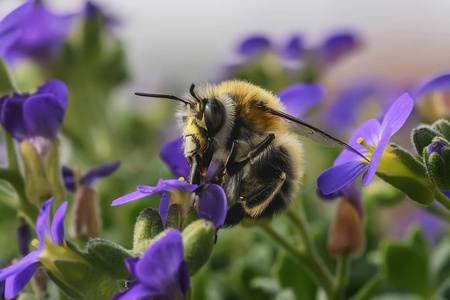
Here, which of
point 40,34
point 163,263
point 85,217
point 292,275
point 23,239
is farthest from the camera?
point 40,34

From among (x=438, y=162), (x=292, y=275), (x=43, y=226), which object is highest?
(x=438, y=162)

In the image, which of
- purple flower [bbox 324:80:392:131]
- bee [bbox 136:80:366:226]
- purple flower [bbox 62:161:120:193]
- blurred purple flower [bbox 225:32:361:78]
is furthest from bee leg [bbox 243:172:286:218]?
purple flower [bbox 324:80:392:131]

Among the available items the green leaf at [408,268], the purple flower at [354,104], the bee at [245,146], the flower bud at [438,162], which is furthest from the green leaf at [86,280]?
the purple flower at [354,104]

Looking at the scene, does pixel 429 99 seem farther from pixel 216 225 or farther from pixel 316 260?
pixel 216 225

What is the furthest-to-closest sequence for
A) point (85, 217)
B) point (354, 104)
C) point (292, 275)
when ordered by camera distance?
point (354, 104), point (292, 275), point (85, 217)

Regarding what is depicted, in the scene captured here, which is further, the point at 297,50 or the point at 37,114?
the point at 297,50

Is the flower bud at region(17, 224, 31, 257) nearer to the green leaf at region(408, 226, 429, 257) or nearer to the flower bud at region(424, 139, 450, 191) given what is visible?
the flower bud at region(424, 139, 450, 191)

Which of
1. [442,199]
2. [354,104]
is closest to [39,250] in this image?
[442,199]

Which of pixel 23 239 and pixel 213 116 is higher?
pixel 213 116

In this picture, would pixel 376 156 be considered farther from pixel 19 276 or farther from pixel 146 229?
pixel 19 276
